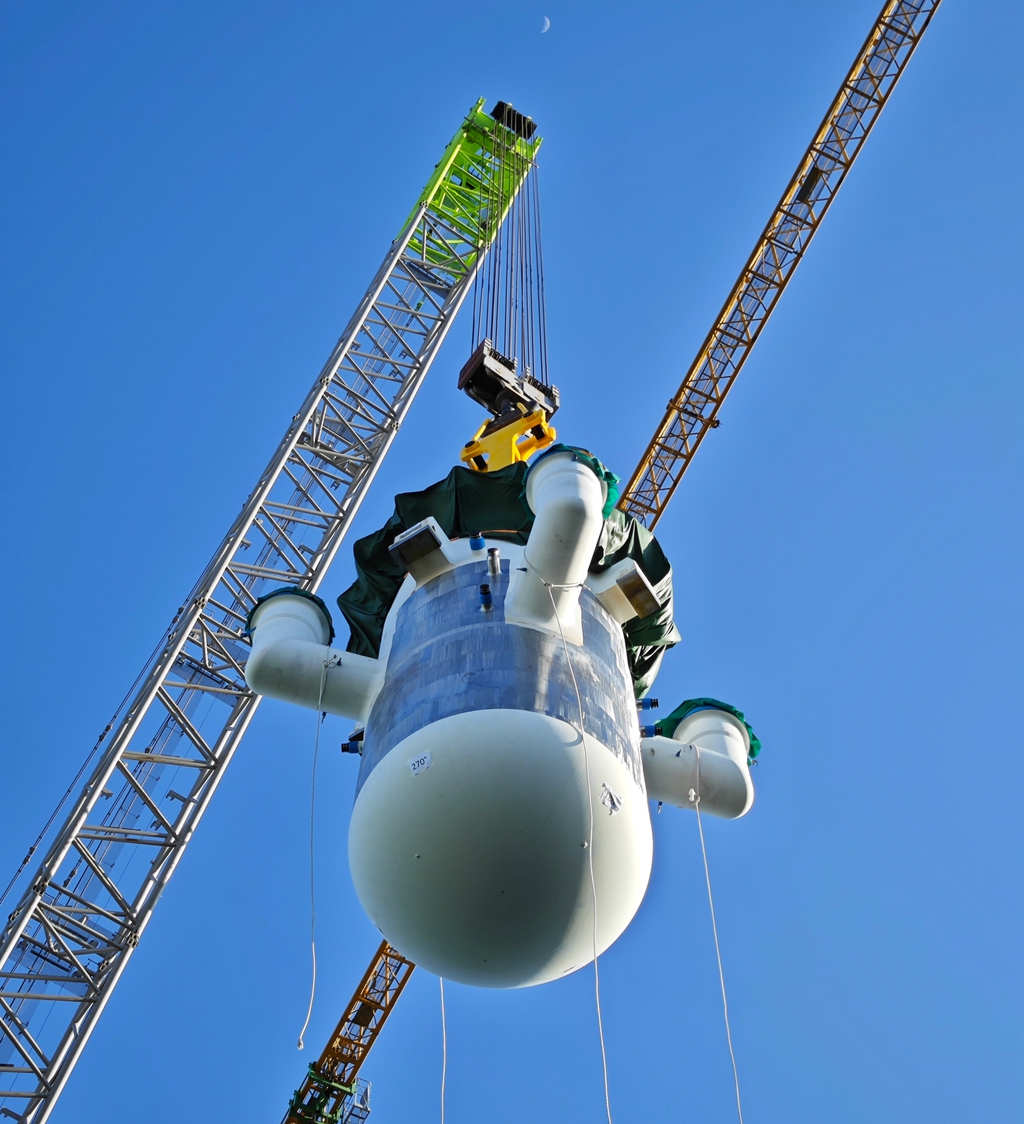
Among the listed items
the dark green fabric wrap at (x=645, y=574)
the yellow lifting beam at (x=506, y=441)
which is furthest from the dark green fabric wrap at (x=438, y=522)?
the yellow lifting beam at (x=506, y=441)

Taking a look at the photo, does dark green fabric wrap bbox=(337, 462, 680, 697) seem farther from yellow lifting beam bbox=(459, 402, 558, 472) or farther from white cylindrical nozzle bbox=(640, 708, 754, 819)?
yellow lifting beam bbox=(459, 402, 558, 472)

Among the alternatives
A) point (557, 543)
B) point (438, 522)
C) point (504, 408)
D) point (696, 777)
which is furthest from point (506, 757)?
point (504, 408)

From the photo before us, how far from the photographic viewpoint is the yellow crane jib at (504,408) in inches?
1205

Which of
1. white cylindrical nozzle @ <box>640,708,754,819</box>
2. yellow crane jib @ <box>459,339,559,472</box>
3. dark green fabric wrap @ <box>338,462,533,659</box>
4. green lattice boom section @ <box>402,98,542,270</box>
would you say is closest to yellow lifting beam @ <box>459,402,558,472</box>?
yellow crane jib @ <box>459,339,559,472</box>

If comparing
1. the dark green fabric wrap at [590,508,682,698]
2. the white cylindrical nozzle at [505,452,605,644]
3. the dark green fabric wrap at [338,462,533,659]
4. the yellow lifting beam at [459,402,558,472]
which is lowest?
the white cylindrical nozzle at [505,452,605,644]

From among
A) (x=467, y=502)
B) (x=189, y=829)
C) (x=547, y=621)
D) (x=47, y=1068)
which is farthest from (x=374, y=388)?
(x=547, y=621)

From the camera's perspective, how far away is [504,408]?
1324 inches

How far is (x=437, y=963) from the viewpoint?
15.6 meters

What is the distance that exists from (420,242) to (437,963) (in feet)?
131

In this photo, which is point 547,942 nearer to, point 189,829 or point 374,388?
point 189,829

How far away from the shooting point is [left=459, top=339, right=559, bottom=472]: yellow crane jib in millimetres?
30609

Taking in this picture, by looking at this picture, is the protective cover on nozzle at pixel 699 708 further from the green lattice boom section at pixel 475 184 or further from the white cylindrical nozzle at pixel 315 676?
the green lattice boom section at pixel 475 184

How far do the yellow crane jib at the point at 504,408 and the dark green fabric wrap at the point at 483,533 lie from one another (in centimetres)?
951

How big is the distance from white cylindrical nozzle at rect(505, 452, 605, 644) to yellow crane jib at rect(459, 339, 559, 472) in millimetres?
13049
